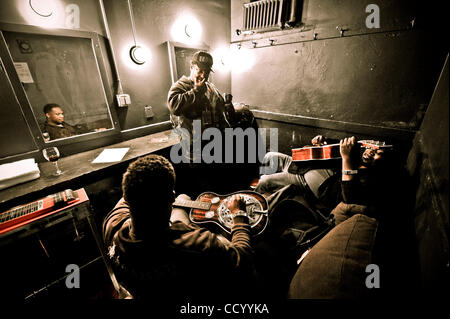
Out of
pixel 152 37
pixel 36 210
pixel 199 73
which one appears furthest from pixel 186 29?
pixel 36 210

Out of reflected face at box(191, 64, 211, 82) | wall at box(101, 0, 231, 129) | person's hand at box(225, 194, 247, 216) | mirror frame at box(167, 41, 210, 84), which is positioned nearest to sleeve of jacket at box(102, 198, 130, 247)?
person's hand at box(225, 194, 247, 216)

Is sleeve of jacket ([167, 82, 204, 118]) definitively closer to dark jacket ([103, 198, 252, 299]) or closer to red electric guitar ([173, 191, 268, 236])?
red electric guitar ([173, 191, 268, 236])

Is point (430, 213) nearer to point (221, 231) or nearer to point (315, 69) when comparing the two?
point (221, 231)

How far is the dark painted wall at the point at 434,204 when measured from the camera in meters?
1.12

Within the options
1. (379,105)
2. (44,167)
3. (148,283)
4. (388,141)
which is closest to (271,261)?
(148,283)

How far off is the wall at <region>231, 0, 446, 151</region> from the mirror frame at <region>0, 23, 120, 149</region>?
2.96 meters

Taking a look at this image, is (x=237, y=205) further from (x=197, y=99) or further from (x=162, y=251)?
(x=197, y=99)

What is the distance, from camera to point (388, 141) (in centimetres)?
289

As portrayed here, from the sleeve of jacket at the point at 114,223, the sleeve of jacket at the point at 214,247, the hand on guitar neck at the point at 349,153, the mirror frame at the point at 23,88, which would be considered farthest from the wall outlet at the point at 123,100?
the hand on guitar neck at the point at 349,153

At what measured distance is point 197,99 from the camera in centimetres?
302

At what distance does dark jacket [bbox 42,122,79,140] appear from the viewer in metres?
2.79

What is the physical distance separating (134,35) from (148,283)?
12.6 ft

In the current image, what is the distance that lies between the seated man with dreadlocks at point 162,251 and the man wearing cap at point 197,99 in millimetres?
1935

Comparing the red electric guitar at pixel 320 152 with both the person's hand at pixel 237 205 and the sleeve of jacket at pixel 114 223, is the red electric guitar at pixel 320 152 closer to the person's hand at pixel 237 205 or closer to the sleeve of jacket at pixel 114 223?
the person's hand at pixel 237 205
